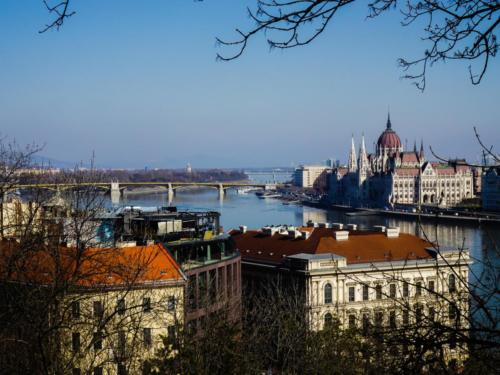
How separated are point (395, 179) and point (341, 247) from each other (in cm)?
4608

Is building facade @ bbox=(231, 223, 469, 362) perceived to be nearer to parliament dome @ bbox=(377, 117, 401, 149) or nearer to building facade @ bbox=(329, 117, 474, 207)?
building facade @ bbox=(329, 117, 474, 207)

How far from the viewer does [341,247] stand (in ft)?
50.6

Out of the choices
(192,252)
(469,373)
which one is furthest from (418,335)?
(192,252)

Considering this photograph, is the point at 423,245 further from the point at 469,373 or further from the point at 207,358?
the point at 469,373

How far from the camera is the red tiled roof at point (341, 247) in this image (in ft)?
50.0

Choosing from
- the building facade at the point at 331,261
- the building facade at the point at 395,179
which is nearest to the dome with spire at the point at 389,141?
the building facade at the point at 395,179

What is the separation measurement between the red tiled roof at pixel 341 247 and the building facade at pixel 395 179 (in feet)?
124

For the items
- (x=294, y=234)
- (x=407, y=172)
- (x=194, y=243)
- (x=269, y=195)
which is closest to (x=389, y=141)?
(x=407, y=172)

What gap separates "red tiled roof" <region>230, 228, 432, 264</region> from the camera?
50.0 ft

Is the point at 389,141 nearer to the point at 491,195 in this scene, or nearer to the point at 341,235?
the point at 491,195

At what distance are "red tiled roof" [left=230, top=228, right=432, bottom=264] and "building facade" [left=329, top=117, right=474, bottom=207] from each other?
37.9m

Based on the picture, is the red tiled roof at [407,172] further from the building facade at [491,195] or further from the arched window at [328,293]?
the arched window at [328,293]

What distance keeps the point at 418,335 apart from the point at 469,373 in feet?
2.34

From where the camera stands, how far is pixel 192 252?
1166cm
